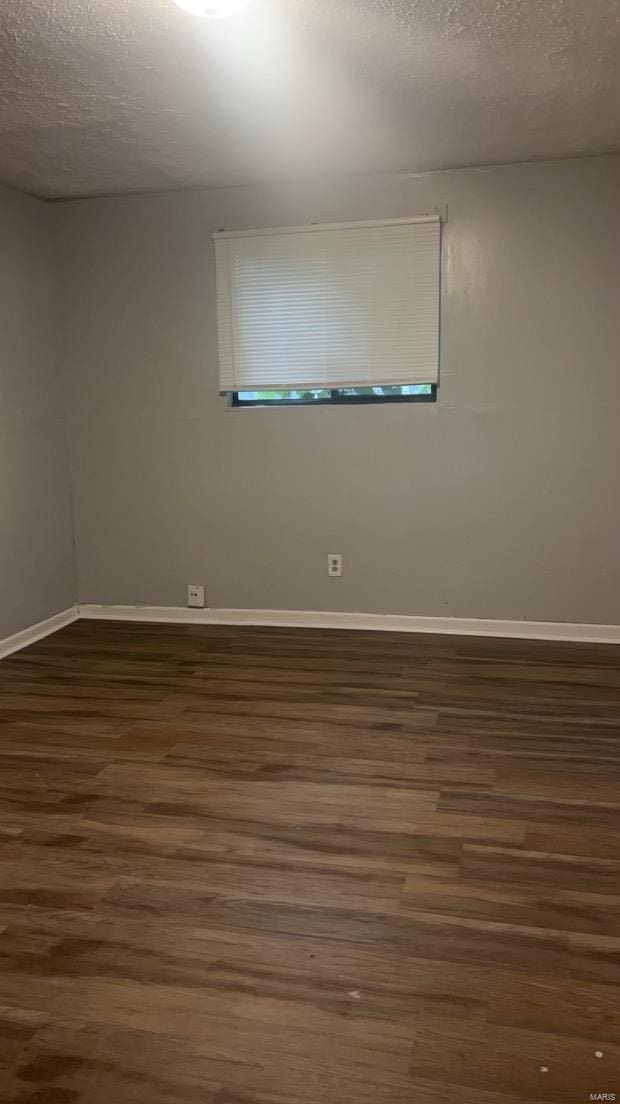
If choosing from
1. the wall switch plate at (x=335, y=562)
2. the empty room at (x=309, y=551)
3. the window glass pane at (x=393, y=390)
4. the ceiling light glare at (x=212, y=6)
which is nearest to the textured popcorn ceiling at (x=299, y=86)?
the empty room at (x=309, y=551)

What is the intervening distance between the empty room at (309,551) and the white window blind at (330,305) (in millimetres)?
16

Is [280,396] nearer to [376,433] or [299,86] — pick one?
[376,433]

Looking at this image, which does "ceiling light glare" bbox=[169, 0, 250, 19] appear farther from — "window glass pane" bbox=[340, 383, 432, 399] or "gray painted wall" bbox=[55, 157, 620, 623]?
"window glass pane" bbox=[340, 383, 432, 399]

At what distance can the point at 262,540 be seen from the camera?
4.56m

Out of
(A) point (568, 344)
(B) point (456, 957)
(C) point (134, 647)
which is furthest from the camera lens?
(C) point (134, 647)

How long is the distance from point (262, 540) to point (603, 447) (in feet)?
6.01

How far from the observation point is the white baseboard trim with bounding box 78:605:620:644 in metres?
4.24

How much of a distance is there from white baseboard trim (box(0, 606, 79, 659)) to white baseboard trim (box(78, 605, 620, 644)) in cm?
12

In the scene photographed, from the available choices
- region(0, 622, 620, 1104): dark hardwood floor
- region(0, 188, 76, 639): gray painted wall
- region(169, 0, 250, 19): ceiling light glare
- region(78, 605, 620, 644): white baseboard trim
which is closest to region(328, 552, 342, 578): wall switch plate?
region(78, 605, 620, 644): white baseboard trim

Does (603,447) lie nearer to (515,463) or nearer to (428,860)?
(515,463)

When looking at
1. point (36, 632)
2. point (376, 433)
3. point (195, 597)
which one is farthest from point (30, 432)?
point (376, 433)

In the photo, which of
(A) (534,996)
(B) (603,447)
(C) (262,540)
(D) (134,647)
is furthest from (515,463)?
(A) (534,996)

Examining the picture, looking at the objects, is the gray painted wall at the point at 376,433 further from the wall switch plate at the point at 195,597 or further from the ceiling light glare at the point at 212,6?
the ceiling light glare at the point at 212,6

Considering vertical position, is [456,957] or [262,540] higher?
[262,540]
